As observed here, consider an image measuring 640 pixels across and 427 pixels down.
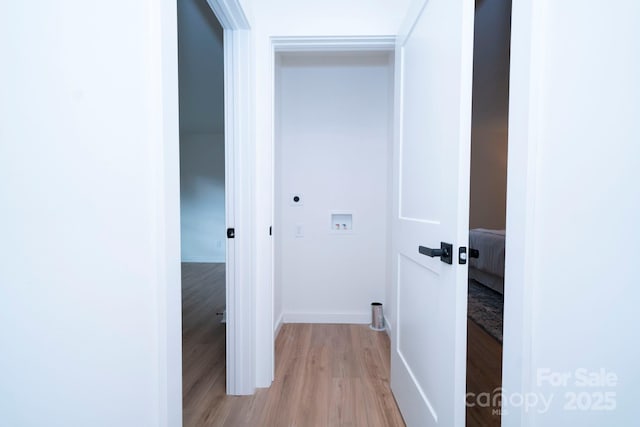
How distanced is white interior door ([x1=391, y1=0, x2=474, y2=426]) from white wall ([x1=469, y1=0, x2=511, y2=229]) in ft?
8.36

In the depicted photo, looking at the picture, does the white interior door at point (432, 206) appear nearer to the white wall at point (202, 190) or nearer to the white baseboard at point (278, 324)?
the white baseboard at point (278, 324)

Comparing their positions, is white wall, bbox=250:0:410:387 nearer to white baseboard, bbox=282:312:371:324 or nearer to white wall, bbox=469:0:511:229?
white baseboard, bbox=282:312:371:324

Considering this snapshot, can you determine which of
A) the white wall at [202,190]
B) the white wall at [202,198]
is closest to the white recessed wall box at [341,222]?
the white wall at [202,190]

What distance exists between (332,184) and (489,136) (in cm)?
394

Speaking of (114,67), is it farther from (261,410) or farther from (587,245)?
(261,410)

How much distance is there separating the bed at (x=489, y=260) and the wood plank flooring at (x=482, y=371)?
855mm

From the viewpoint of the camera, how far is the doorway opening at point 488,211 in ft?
6.02

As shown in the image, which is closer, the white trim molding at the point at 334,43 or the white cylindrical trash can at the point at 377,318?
the white trim molding at the point at 334,43

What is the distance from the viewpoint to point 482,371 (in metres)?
1.93

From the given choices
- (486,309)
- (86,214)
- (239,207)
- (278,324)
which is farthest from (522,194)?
(486,309)

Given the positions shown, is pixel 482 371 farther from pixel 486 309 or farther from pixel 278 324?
pixel 278 324

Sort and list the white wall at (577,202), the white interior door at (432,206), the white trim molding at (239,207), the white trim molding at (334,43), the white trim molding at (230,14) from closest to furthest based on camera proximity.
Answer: the white wall at (577,202) < the white interior door at (432,206) < the white trim molding at (230,14) < the white trim molding at (239,207) < the white trim molding at (334,43)

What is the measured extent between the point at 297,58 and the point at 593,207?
259 centimetres

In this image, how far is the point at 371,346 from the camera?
235cm
